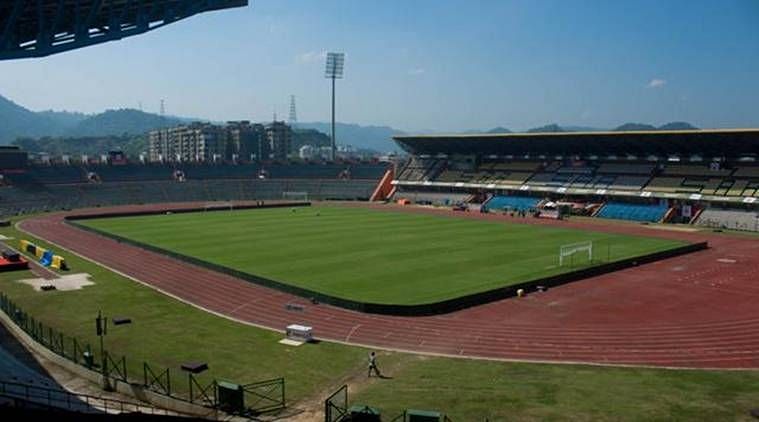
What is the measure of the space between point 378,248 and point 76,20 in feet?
104

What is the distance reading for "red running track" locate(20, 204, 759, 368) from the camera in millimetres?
27781

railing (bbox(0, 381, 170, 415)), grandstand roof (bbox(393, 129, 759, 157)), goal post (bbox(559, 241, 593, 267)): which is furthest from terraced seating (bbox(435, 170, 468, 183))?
railing (bbox(0, 381, 170, 415))

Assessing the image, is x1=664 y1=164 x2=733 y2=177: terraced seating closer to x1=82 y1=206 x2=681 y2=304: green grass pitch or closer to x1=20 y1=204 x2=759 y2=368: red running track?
x1=82 y1=206 x2=681 y2=304: green grass pitch

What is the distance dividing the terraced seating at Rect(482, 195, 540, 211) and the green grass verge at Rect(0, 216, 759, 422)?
63.4 m

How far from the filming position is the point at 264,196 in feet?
372

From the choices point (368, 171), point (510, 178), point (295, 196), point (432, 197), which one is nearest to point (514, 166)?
point (510, 178)

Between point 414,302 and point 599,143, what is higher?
point 599,143

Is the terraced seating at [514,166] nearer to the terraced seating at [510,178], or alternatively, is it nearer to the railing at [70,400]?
the terraced seating at [510,178]

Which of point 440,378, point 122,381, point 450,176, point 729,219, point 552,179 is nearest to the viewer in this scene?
point 122,381

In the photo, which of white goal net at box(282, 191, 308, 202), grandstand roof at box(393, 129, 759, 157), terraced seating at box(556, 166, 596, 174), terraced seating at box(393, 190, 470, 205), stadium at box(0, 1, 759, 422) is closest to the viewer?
stadium at box(0, 1, 759, 422)

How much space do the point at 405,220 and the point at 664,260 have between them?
106 ft

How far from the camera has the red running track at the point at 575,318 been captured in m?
27.8

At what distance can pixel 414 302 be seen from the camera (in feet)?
112

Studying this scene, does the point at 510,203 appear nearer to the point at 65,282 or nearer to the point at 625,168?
the point at 625,168
